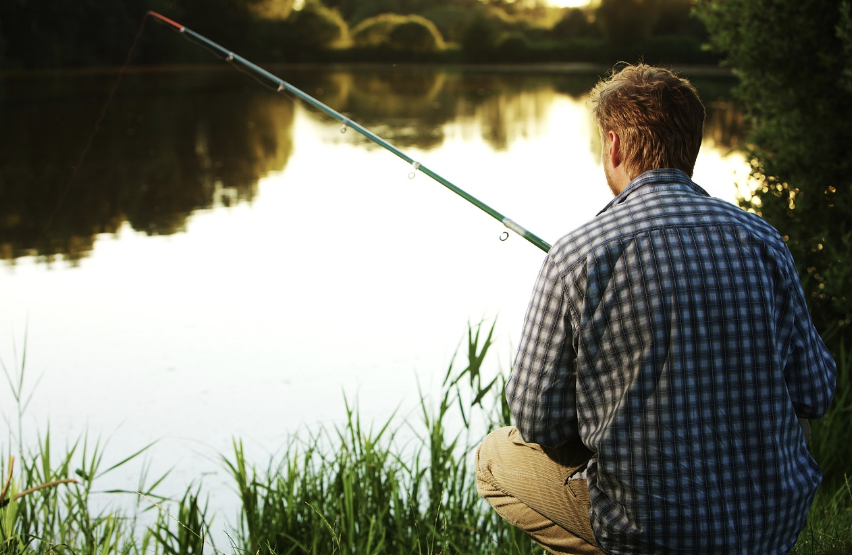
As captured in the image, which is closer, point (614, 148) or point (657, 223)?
point (657, 223)

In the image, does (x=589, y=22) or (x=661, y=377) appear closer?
(x=661, y=377)

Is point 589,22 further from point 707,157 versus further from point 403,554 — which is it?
point 403,554

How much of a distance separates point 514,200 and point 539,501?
268 inches

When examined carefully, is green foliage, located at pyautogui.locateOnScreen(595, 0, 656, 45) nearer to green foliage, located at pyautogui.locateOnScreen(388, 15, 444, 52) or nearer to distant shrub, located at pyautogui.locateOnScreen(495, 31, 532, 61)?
distant shrub, located at pyautogui.locateOnScreen(495, 31, 532, 61)

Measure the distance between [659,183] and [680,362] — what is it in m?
0.31

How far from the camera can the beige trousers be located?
1.64 m

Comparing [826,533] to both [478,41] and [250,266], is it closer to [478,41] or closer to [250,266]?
[250,266]

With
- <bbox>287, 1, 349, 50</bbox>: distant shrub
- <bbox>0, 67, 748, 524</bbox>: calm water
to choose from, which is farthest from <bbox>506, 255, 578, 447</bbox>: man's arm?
<bbox>287, 1, 349, 50</bbox>: distant shrub

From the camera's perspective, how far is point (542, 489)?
5.54 feet

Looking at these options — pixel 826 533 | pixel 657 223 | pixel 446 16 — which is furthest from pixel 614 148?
pixel 446 16

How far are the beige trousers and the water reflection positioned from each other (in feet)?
16.1

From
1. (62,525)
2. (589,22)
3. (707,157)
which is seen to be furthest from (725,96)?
(589,22)

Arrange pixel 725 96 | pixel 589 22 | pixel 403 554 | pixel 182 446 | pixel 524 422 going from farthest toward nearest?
pixel 589 22 → pixel 725 96 → pixel 182 446 → pixel 403 554 → pixel 524 422

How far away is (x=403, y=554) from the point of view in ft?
8.25
